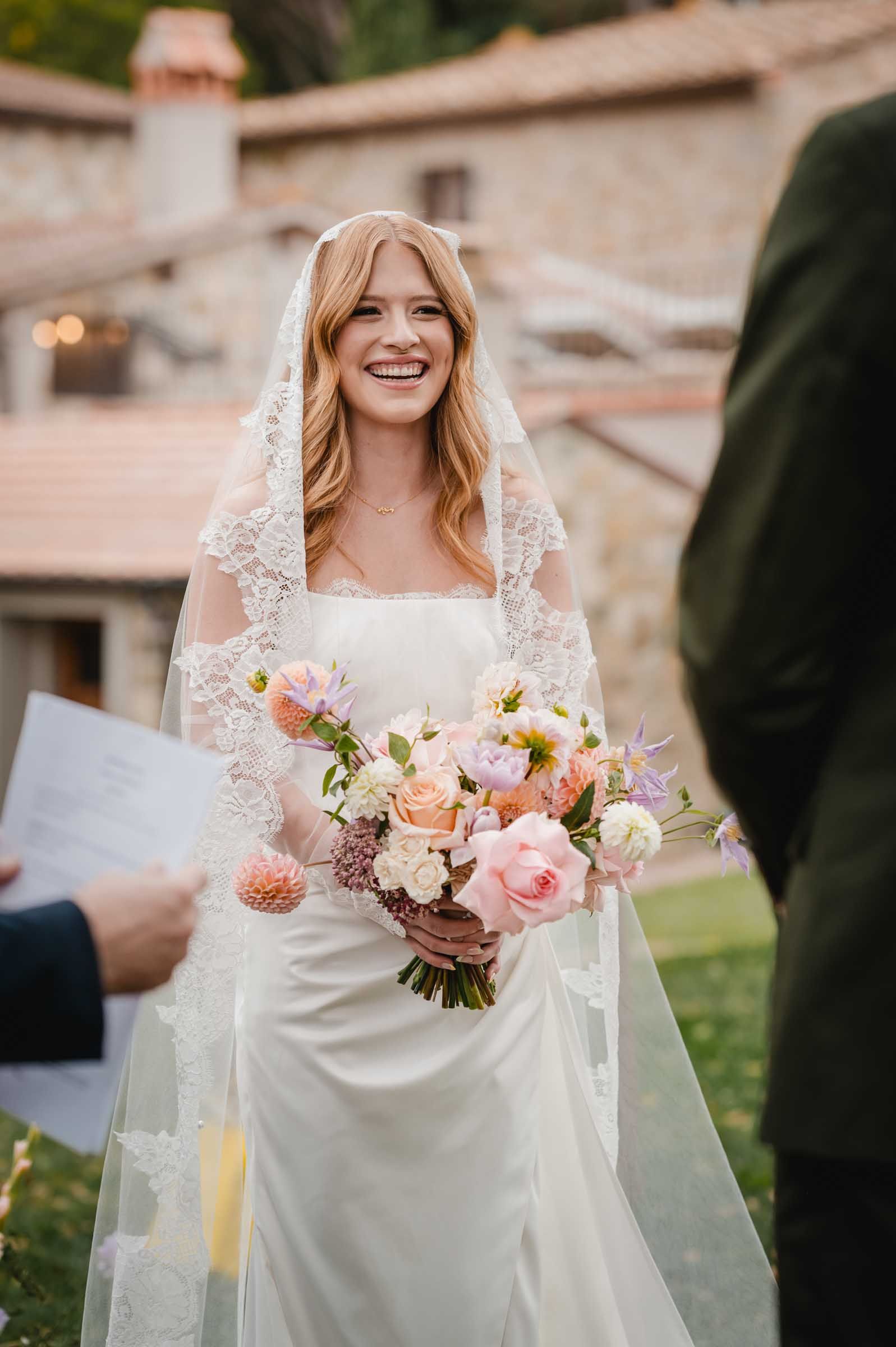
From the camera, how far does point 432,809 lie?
7.91 ft

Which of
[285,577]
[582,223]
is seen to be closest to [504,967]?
[285,577]

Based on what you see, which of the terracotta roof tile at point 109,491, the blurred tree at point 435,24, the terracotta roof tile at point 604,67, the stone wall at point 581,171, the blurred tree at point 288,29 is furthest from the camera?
the blurred tree at point 288,29

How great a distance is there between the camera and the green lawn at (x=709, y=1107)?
156 inches

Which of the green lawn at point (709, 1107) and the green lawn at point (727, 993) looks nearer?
the green lawn at point (709, 1107)

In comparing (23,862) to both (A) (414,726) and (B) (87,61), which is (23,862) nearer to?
(A) (414,726)

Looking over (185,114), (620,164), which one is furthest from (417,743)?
(620,164)

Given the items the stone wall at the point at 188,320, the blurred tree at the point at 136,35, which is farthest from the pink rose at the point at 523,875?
the blurred tree at the point at 136,35

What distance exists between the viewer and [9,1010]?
1.63 m

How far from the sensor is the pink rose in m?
2.32

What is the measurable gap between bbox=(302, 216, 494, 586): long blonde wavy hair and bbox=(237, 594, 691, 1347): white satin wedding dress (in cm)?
18

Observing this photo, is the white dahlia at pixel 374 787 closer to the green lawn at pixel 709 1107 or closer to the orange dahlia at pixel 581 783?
the orange dahlia at pixel 581 783

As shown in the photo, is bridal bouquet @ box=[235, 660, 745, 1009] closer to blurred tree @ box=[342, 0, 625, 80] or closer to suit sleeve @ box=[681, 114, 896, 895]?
suit sleeve @ box=[681, 114, 896, 895]

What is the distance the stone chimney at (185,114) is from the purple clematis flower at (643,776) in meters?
17.4

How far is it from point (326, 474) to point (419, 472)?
25cm
